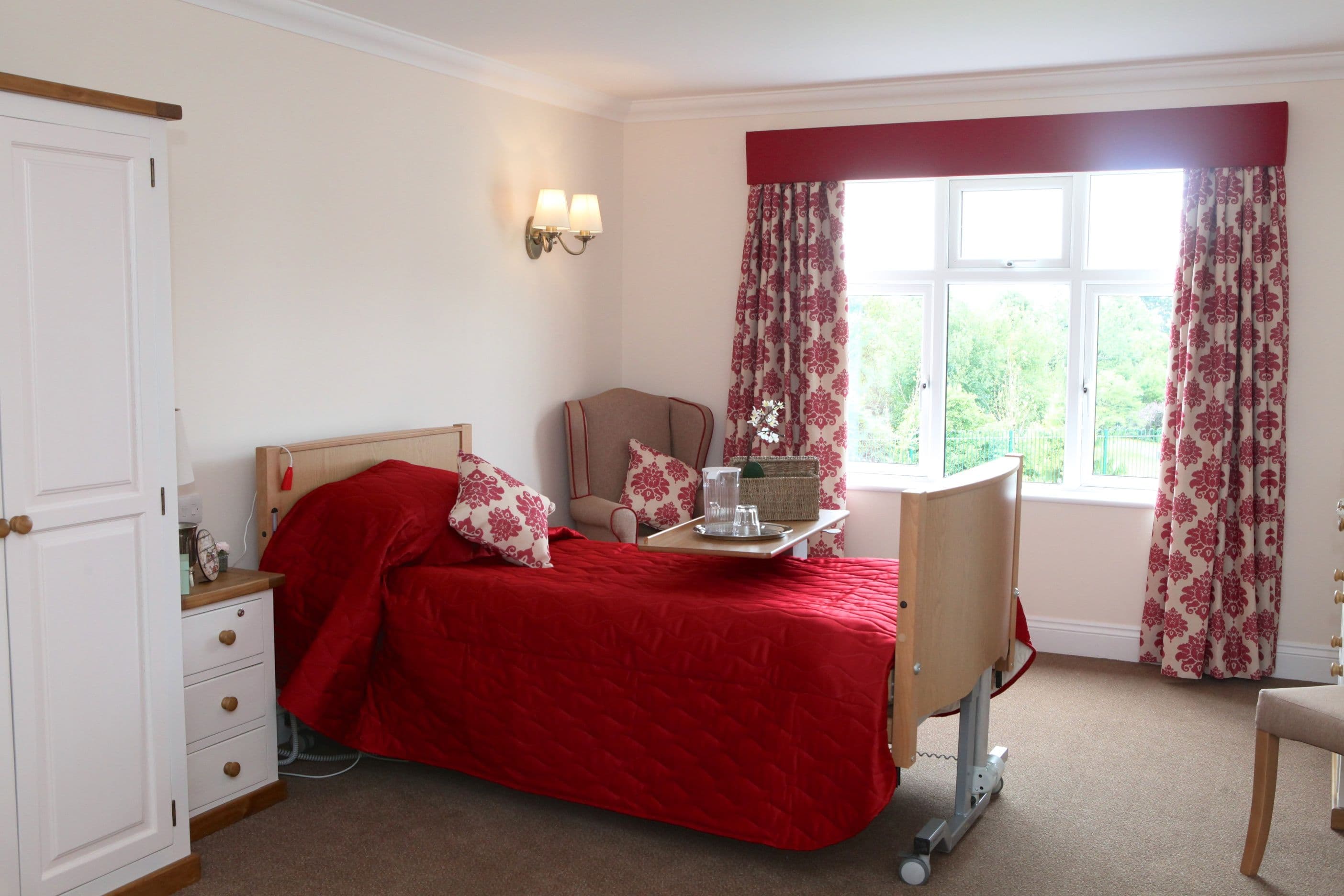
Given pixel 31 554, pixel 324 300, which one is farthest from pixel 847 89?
pixel 31 554

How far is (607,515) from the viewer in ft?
14.3

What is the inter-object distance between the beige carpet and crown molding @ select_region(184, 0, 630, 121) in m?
2.31

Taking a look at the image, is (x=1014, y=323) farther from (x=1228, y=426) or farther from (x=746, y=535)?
(x=746, y=535)

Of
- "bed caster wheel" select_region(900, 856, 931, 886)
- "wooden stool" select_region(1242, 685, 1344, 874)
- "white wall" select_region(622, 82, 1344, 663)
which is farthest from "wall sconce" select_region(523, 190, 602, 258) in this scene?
"wooden stool" select_region(1242, 685, 1344, 874)

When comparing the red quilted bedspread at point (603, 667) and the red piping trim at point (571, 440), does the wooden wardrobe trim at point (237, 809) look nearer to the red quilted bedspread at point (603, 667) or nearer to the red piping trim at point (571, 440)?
the red quilted bedspread at point (603, 667)

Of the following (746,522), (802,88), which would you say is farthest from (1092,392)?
(746,522)

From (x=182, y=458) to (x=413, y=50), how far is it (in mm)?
1773

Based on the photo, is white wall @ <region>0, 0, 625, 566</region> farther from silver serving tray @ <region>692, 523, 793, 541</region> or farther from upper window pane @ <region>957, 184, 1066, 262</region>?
upper window pane @ <region>957, 184, 1066, 262</region>

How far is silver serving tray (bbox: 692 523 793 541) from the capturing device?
2992 millimetres

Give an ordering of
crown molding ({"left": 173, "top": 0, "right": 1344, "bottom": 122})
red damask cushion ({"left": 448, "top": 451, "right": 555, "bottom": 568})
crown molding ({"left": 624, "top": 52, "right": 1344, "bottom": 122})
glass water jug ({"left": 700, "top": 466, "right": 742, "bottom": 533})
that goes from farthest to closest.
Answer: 1. crown molding ({"left": 624, "top": 52, "right": 1344, "bottom": 122})
2. crown molding ({"left": 173, "top": 0, "right": 1344, "bottom": 122})
3. red damask cushion ({"left": 448, "top": 451, "right": 555, "bottom": 568})
4. glass water jug ({"left": 700, "top": 466, "right": 742, "bottom": 533})

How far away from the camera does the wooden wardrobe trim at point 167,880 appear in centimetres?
240

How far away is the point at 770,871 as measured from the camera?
2.61 metres

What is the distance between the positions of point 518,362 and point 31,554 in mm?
2439

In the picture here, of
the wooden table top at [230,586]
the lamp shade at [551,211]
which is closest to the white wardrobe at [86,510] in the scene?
the wooden table top at [230,586]
